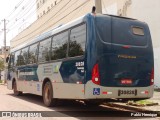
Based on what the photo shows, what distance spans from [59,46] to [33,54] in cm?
390

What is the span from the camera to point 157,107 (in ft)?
39.4

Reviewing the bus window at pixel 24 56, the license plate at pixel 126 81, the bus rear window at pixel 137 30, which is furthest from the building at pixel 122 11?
the license plate at pixel 126 81

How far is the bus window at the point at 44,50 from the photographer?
1382cm

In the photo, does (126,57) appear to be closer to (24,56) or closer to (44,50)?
(44,50)

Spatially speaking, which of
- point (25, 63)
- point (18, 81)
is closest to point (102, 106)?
point (25, 63)

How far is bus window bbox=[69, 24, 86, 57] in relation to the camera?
34.4 feet

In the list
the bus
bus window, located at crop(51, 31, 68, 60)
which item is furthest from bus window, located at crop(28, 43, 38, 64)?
the bus

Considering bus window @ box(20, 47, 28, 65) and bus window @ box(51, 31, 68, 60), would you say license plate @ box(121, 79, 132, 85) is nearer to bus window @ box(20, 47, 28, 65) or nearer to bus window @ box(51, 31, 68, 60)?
bus window @ box(51, 31, 68, 60)

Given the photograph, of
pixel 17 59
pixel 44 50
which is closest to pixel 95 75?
pixel 44 50

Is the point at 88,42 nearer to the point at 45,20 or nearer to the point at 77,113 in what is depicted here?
the point at 77,113

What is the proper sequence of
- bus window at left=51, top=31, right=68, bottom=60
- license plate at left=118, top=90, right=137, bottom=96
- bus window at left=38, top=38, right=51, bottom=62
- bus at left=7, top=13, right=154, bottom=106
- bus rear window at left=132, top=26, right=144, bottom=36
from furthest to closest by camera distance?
bus window at left=38, top=38, right=51, bottom=62, bus window at left=51, top=31, right=68, bottom=60, bus rear window at left=132, top=26, right=144, bottom=36, license plate at left=118, top=90, right=137, bottom=96, bus at left=7, top=13, right=154, bottom=106

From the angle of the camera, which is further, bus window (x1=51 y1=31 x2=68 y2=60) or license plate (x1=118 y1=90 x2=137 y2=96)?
bus window (x1=51 y1=31 x2=68 y2=60)

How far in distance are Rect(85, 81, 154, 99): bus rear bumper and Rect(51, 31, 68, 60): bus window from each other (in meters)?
2.32

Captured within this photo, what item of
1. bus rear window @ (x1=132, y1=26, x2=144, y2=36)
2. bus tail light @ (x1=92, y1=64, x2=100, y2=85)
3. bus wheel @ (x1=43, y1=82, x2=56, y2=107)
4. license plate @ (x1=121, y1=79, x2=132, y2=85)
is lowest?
bus wheel @ (x1=43, y1=82, x2=56, y2=107)
